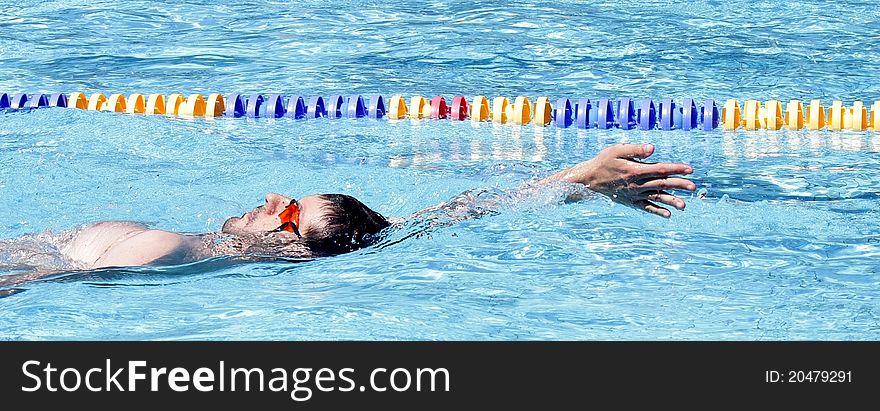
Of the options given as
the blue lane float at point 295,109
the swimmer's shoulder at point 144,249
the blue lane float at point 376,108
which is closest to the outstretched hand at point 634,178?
the swimmer's shoulder at point 144,249

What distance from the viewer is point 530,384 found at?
2.78 m

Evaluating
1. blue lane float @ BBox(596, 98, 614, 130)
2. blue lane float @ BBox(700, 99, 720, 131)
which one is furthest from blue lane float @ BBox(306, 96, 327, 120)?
blue lane float @ BBox(700, 99, 720, 131)

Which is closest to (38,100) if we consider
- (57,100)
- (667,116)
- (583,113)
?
(57,100)

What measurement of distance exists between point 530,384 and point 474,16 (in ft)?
22.0

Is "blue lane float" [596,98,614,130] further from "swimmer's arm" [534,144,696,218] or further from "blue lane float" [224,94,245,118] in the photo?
"swimmer's arm" [534,144,696,218]

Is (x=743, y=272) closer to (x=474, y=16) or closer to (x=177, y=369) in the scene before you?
(x=177, y=369)

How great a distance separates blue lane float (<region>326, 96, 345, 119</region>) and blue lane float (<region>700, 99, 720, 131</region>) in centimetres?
200

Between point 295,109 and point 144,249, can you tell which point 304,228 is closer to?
point 144,249

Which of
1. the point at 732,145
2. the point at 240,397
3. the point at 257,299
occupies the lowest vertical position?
the point at 732,145

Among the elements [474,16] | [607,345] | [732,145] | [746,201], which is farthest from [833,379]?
[474,16]

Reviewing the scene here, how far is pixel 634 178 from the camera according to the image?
3.89 m

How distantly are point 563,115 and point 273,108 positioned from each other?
163 cm

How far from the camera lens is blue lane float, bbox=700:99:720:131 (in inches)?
264

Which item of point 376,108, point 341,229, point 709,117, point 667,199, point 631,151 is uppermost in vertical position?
point 631,151
